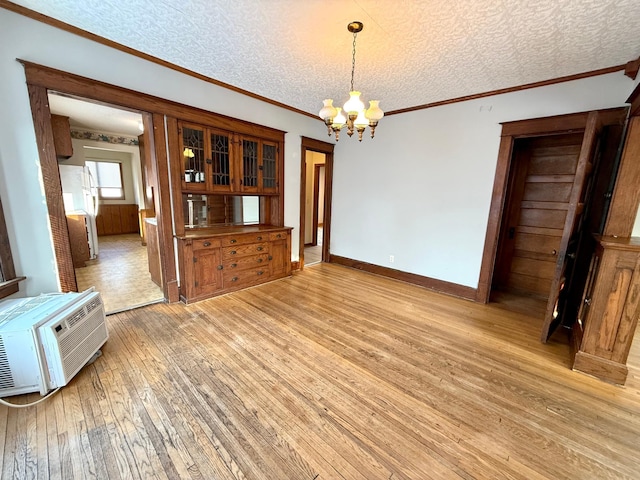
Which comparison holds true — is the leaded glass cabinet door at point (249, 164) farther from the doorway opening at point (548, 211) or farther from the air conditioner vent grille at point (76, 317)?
the doorway opening at point (548, 211)

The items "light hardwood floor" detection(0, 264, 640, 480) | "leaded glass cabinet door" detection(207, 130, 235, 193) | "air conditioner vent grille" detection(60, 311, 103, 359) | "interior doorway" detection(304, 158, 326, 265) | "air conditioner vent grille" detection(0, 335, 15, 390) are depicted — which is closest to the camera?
"light hardwood floor" detection(0, 264, 640, 480)

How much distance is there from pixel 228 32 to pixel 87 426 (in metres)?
3.06

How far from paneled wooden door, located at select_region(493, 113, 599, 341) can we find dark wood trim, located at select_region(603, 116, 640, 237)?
1.13m

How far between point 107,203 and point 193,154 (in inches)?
246

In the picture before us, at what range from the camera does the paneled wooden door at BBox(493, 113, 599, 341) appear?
3.43 metres

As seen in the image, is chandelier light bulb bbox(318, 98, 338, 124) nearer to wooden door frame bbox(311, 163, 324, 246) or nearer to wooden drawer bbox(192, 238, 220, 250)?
wooden drawer bbox(192, 238, 220, 250)

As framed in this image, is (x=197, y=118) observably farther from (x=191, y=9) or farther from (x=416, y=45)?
(x=416, y=45)

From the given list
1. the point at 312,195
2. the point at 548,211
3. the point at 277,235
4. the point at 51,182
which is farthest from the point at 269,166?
the point at 548,211

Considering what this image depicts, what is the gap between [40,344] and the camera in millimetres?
1691

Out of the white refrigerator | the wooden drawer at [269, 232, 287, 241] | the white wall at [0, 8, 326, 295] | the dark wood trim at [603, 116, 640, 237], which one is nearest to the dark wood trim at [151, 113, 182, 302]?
the white wall at [0, 8, 326, 295]

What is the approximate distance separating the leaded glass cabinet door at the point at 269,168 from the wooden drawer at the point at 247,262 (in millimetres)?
1070

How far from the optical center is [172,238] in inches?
125

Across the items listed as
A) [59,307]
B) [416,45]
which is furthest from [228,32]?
[59,307]

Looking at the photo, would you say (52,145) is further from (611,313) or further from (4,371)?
(611,313)
